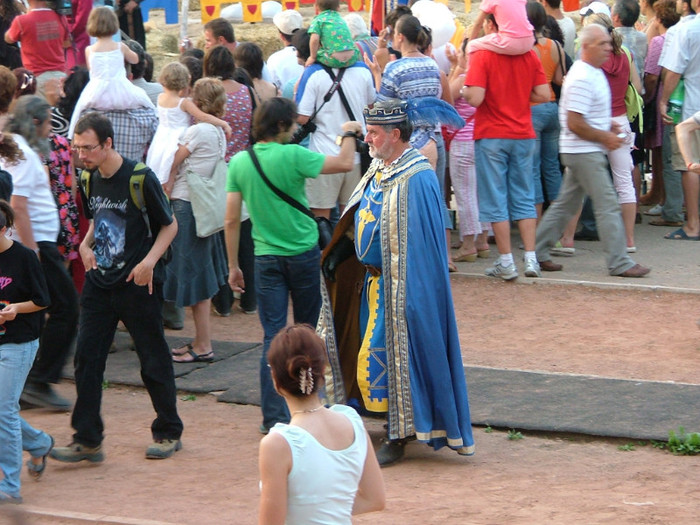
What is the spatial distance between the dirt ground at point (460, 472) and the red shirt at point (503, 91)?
6.71 ft

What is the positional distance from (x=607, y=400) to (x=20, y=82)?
446cm

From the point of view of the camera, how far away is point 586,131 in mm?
9734

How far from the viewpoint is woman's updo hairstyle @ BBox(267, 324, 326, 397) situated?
12.0 feet

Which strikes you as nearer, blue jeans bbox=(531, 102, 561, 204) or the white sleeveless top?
the white sleeveless top

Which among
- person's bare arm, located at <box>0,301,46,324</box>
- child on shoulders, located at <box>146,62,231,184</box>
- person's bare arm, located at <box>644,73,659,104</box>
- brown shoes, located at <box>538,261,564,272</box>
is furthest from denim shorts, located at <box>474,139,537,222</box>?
person's bare arm, located at <box>0,301,46,324</box>

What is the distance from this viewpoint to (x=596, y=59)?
9.67m

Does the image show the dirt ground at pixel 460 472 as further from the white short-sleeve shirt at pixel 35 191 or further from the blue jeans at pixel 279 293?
the white short-sleeve shirt at pixel 35 191

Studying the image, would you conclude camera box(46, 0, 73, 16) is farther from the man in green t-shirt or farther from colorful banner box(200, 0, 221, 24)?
the man in green t-shirt

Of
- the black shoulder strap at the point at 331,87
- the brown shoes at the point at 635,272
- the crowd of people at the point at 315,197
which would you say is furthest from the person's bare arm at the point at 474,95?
the brown shoes at the point at 635,272

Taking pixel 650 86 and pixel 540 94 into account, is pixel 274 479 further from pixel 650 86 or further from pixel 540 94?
pixel 650 86

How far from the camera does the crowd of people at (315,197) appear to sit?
6.17 meters

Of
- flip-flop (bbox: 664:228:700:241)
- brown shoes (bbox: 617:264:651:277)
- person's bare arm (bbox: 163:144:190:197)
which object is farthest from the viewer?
flip-flop (bbox: 664:228:700:241)

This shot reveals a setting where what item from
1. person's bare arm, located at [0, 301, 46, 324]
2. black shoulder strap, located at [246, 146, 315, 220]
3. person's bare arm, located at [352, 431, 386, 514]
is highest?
black shoulder strap, located at [246, 146, 315, 220]

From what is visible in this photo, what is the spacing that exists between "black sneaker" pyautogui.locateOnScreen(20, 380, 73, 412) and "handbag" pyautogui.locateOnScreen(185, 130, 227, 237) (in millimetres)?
1600
